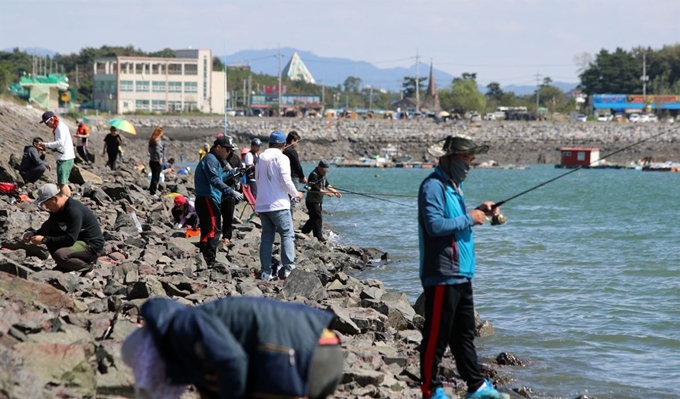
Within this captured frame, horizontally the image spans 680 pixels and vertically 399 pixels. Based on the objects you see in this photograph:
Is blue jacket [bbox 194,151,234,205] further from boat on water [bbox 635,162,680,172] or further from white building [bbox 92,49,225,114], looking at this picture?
white building [bbox 92,49,225,114]

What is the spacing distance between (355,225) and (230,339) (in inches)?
886

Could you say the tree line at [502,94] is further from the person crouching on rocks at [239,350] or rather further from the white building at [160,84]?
the person crouching on rocks at [239,350]

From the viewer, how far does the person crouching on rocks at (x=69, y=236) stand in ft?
28.5

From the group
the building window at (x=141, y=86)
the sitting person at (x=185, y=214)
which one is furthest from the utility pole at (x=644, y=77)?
the sitting person at (x=185, y=214)

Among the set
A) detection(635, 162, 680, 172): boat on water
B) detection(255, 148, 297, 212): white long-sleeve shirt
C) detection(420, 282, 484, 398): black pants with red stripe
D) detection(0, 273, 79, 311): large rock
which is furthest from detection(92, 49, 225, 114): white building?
detection(420, 282, 484, 398): black pants with red stripe

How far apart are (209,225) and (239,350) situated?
23.9 ft

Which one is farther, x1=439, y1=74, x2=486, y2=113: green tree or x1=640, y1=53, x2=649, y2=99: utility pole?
x1=439, y1=74, x2=486, y2=113: green tree

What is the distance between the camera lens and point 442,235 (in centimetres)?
607

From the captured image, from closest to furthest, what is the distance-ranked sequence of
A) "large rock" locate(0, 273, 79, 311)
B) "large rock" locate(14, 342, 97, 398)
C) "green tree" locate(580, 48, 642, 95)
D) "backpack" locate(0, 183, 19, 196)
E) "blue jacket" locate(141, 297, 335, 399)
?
"blue jacket" locate(141, 297, 335, 399)
"large rock" locate(14, 342, 97, 398)
"large rock" locate(0, 273, 79, 311)
"backpack" locate(0, 183, 19, 196)
"green tree" locate(580, 48, 642, 95)

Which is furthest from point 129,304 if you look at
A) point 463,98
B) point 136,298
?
point 463,98

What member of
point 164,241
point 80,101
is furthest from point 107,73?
point 164,241

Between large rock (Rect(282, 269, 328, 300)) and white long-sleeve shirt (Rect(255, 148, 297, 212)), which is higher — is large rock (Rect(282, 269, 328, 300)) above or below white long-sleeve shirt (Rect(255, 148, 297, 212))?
below

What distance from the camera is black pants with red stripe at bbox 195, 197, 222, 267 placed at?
11.0m

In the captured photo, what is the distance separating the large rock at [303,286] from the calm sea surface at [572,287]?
67.3 inches
